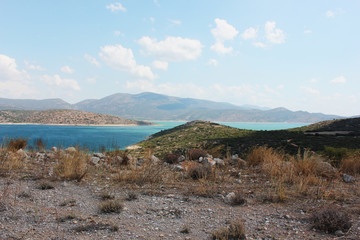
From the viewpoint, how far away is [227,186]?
6.30m

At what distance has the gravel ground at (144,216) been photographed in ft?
11.5

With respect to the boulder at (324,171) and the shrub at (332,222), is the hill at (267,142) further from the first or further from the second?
the shrub at (332,222)

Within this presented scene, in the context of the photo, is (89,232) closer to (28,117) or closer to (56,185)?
(56,185)

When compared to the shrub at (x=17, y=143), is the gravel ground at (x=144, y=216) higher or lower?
lower

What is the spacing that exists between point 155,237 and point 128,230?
19.7 inches

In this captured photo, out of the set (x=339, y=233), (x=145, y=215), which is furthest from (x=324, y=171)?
(x=145, y=215)

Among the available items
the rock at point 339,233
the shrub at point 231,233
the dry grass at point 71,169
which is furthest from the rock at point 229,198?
the dry grass at point 71,169

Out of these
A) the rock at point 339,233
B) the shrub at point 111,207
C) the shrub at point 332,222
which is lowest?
the shrub at point 111,207

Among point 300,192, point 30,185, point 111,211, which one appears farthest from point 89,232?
point 300,192

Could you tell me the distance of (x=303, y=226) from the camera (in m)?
3.88

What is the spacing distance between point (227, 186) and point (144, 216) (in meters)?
2.88

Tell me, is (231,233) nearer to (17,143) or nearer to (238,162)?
(238,162)

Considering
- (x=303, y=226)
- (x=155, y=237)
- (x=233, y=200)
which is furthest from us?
(x=233, y=200)

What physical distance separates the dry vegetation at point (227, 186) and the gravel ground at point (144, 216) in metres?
0.04
